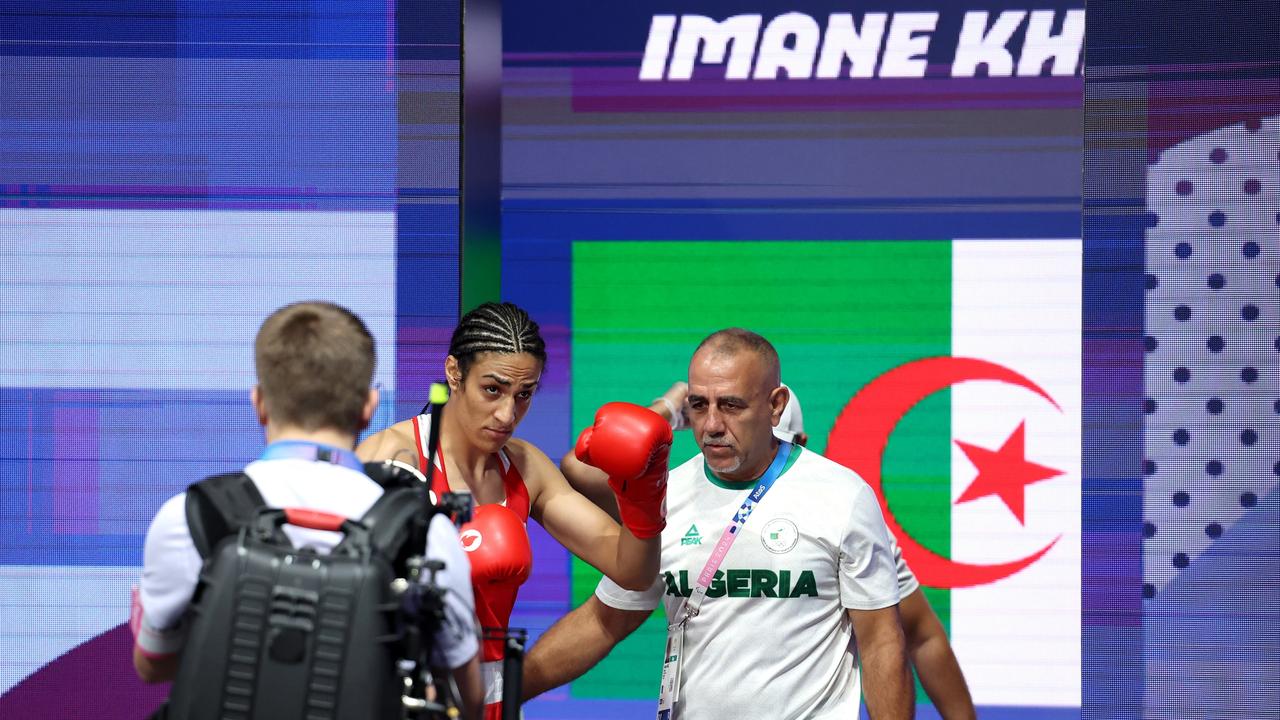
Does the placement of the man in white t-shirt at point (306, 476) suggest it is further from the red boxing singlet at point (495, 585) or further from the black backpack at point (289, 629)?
the red boxing singlet at point (495, 585)

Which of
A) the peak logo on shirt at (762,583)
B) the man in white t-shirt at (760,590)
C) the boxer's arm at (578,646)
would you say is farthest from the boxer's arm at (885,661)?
the boxer's arm at (578,646)

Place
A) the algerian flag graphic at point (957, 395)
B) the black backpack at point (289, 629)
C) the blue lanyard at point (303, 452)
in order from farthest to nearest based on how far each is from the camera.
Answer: the algerian flag graphic at point (957, 395)
the blue lanyard at point (303, 452)
the black backpack at point (289, 629)

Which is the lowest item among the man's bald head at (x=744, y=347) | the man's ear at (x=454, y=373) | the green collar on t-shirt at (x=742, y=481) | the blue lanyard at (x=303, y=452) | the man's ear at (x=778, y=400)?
the green collar on t-shirt at (x=742, y=481)

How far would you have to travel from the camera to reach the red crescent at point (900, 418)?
17.1 feet

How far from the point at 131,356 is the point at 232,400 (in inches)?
13.8

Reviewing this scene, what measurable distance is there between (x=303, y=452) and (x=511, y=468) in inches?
53.6

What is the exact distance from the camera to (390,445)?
3.22 m

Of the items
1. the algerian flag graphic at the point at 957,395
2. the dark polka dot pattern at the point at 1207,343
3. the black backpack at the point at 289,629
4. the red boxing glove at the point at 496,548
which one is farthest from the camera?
the algerian flag graphic at the point at 957,395

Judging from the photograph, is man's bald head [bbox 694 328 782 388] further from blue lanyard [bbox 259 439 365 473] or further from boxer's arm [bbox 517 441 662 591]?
blue lanyard [bbox 259 439 365 473]

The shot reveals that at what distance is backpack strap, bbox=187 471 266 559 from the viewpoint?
2051 mm

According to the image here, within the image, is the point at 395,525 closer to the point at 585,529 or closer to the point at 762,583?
the point at 585,529

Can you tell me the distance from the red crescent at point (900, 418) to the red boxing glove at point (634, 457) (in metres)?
2.30

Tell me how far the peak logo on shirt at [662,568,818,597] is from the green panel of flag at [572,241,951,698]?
1.95m

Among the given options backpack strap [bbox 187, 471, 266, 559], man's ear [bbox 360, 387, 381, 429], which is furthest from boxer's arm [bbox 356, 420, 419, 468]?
backpack strap [bbox 187, 471, 266, 559]
